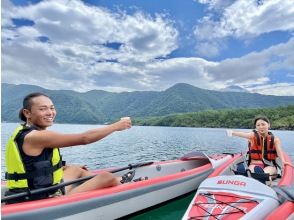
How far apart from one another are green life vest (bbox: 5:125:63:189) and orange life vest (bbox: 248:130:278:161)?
16.9ft

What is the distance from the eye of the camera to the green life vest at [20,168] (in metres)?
3.90

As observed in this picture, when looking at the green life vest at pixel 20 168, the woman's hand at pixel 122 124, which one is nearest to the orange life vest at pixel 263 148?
the woman's hand at pixel 122 124

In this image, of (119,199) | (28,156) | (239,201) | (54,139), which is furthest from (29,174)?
(239,201)

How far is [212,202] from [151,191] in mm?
2026

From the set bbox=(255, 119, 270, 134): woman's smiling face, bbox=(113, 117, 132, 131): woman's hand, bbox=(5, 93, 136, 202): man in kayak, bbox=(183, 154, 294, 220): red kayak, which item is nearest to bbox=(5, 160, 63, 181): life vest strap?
bbox=(5, 93, 136, 202): man in kayak

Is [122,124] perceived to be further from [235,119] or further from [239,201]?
[235,119]

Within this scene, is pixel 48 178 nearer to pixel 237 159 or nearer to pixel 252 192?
pixel 252 192

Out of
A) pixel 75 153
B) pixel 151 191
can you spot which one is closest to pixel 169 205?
pixel 151 191

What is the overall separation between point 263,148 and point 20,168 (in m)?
5.77

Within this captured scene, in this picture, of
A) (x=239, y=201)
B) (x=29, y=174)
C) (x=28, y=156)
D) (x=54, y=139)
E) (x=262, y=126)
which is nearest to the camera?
(x=54, y=139)

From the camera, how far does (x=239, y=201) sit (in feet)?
15.3

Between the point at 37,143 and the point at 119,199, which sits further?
the point at 119,199

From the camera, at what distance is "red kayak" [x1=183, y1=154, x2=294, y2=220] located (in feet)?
14.5

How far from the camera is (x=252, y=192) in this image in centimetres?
477
